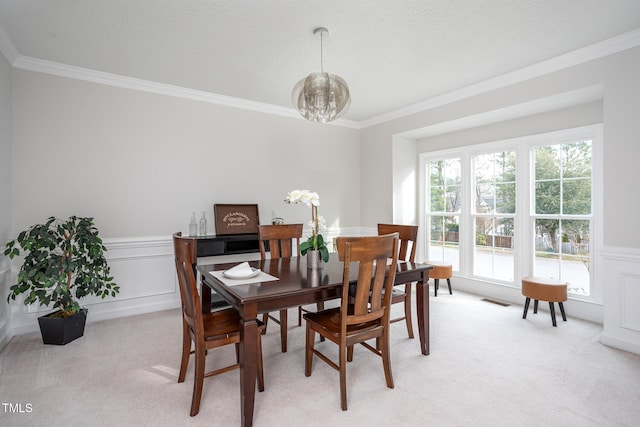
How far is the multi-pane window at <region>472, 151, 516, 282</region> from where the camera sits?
4.26 meters

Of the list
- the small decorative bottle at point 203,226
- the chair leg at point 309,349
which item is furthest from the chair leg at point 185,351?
the small decorative bottle at point 203,226

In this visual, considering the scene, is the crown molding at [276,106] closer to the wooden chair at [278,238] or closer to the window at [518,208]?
the window at [518,208]

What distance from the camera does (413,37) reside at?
2793 mm

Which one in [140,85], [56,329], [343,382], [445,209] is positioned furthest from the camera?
[445,209]

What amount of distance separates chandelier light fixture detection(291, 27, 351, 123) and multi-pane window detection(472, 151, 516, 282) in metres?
2.79

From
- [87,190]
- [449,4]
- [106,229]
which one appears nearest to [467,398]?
[449,4]

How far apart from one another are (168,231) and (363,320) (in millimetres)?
2848

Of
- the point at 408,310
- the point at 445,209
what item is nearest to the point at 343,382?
the point at 408,310

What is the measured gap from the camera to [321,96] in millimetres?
2545

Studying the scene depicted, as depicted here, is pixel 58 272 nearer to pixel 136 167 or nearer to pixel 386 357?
pixel 136 167

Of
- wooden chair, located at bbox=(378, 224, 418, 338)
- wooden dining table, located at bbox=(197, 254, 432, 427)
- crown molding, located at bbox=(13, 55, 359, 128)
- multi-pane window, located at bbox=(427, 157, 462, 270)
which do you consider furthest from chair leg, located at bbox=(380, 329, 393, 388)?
crown molding, located at bbox=(13, 55, 359, 128)

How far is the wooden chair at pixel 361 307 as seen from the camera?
1946 millimetres

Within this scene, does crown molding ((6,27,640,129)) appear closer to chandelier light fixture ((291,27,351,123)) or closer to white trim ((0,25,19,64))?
white trim ((0,25,19,64))

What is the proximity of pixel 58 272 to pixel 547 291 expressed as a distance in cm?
473
